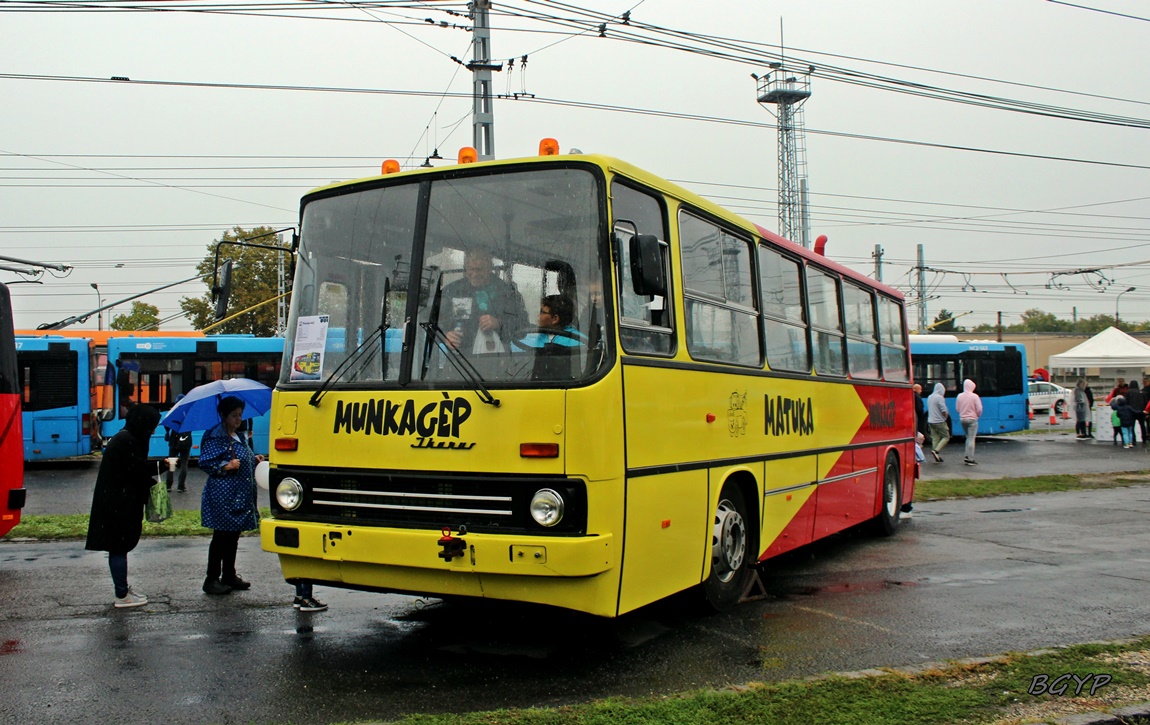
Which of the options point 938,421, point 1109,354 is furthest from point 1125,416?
point 1109,354

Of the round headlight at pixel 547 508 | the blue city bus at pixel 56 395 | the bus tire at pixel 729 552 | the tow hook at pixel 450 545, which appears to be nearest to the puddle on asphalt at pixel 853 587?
the bus tire at pixel 729 552

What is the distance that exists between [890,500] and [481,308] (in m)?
8.00

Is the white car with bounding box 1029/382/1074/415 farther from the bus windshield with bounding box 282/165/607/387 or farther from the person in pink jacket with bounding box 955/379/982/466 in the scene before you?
the bus windshield with bounding box 282/165/607/387

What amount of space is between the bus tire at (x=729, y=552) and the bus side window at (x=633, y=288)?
1.48 meters

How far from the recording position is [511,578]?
571 centimetres

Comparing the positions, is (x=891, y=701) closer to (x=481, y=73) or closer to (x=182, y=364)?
(x=481, y=73)

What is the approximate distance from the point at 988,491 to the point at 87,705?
48.6 feet

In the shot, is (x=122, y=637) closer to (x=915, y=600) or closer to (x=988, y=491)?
(x=915, y=600)

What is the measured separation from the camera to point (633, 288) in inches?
235

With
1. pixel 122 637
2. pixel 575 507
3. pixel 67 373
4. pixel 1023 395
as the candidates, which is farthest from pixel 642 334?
pixel 1023 395

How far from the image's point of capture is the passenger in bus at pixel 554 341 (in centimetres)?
571

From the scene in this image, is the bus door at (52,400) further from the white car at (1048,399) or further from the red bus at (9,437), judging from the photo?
the white car at (1048,399)

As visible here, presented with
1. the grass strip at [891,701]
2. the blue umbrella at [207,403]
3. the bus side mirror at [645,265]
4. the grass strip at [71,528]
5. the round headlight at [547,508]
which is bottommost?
the grass strip at [891,701]

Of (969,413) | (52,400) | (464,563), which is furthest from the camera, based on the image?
(52,400)
